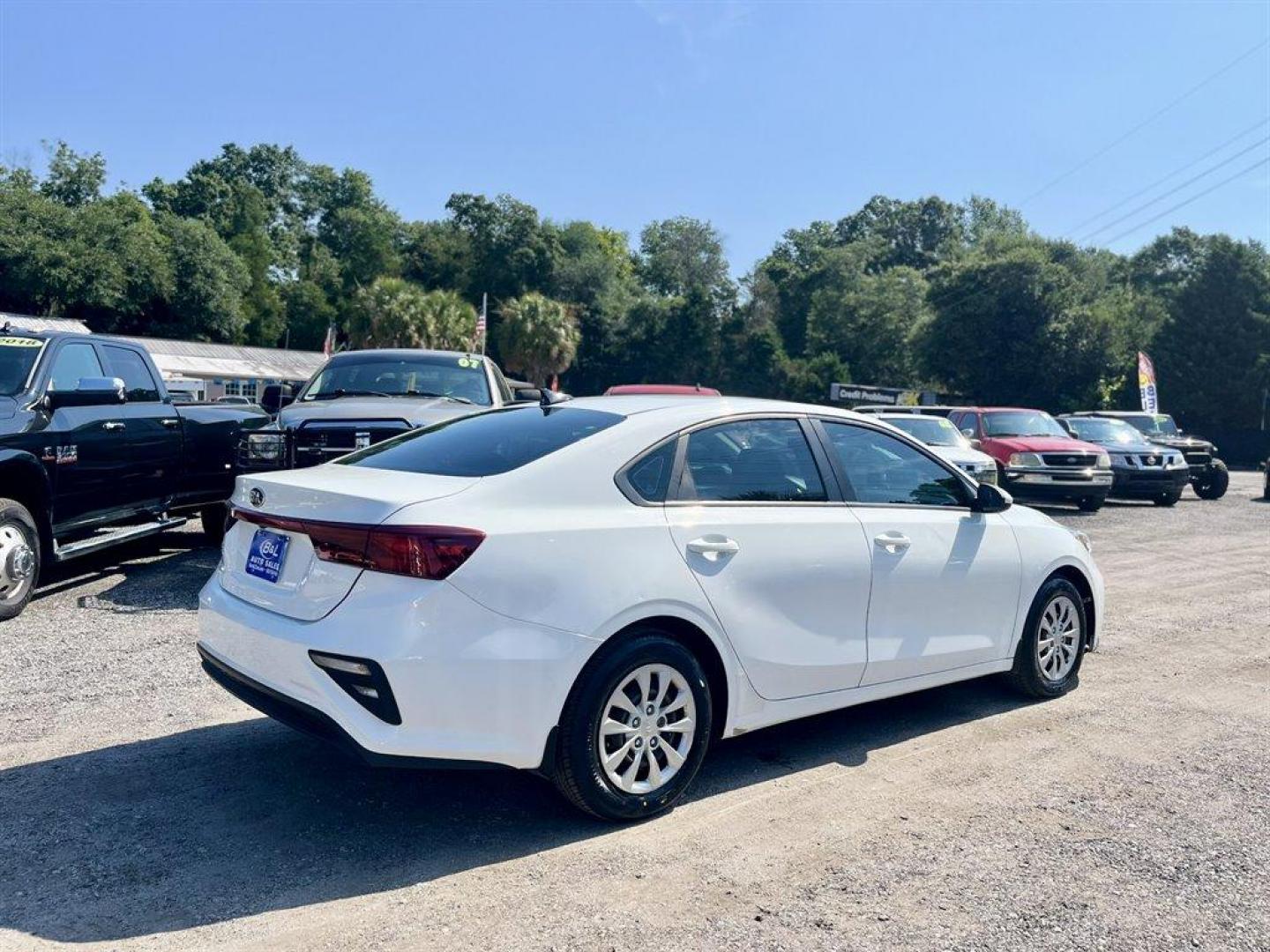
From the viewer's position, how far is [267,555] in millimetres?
4020

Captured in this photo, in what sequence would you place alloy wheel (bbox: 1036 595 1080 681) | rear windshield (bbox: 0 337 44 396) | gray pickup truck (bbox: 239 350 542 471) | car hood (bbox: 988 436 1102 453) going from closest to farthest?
alloy wheel (bbox: 1036 595 1080 681)
rear windshield (bbox: 0 337 44 396)
gray pickup truck (bbox: 239 350 542 471)
car hood (bbox: 988 436 1102 453)

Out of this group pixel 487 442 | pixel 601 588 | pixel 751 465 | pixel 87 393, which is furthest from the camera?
pixel 87 393

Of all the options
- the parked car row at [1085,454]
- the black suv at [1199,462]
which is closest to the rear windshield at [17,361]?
Answer: the parked car row at [1085,454]

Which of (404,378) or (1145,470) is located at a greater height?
(404,378)

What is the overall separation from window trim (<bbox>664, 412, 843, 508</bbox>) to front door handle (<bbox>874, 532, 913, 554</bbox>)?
260 mm

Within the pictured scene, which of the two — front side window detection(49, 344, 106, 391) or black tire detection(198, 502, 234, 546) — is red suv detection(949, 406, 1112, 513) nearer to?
black tire detection(198, 502, 234, 546)

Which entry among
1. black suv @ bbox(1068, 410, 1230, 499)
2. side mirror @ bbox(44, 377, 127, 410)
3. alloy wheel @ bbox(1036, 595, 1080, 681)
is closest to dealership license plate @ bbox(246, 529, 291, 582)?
alloy wheel @ bbox(1036, 595, 1080, 681)

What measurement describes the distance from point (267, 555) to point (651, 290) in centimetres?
8109

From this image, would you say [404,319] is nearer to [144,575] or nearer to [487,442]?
[144,575]

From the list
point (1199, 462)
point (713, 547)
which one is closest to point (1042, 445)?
point (1199, 462)

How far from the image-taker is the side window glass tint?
13.7 ft

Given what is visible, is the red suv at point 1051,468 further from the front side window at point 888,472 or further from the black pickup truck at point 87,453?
the black pickup truck at point 87,453

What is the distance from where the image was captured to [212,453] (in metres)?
9.70

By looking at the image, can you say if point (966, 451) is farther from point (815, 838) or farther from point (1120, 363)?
point (1120, 363)
